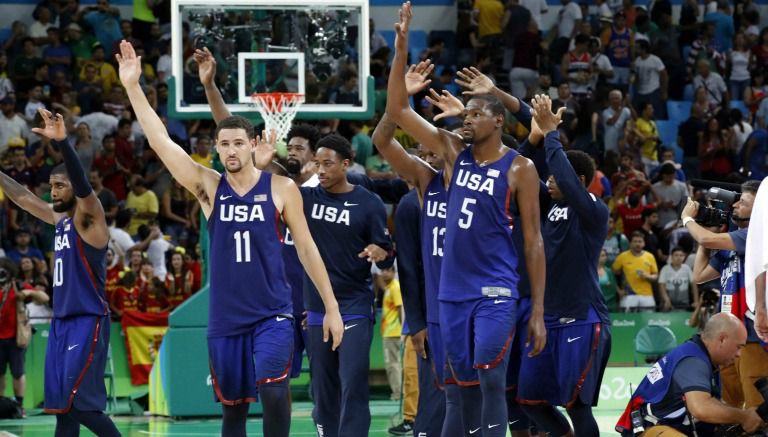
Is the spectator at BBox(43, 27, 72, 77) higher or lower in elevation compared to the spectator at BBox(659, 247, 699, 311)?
higher

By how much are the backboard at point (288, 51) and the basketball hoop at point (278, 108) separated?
0.46 metres

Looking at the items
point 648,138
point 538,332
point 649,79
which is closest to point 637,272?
point 648,138

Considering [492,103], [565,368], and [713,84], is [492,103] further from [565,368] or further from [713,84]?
[713,84]

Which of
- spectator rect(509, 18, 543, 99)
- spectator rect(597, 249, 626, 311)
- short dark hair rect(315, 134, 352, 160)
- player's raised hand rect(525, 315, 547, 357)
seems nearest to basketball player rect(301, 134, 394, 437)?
short dark hair rect(315, 134, 352, 160)

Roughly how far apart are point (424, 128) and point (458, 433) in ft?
7.03

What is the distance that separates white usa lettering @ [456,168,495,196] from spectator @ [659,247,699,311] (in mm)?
10352

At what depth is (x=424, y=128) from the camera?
29.2 ft

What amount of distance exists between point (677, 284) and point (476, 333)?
35.6 feet

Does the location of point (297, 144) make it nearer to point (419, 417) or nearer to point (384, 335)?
point (419, 417)

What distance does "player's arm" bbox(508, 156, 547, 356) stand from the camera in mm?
8469

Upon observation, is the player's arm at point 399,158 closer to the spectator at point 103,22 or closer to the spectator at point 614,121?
the spectator at point 614,121

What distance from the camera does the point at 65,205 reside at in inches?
372

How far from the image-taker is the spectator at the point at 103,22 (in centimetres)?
2234

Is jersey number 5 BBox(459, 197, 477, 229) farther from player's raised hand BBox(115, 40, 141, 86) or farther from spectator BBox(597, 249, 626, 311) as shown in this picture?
spectator BBox(597, 249, 626, 311)
